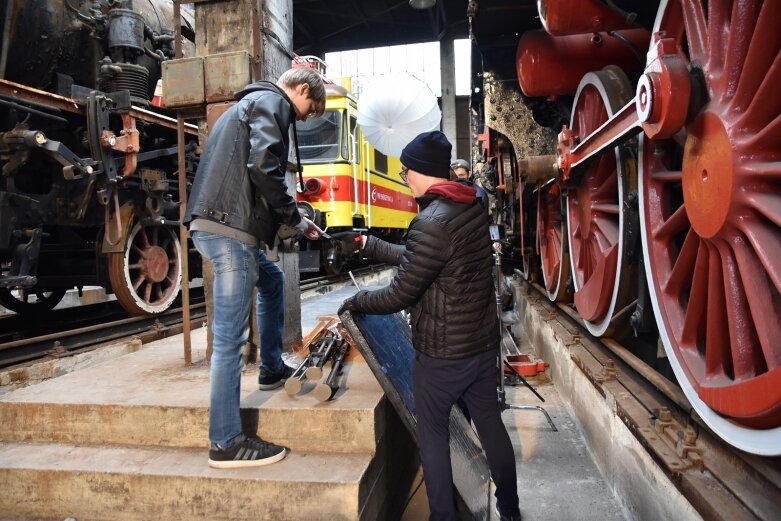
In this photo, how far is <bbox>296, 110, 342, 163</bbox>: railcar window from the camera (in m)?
9.28

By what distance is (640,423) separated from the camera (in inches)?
80.4

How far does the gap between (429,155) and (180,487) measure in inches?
61.8

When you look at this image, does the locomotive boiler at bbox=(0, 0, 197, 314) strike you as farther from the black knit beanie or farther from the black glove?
the black knit beanie

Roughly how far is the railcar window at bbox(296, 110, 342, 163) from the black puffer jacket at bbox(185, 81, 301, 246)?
7.33 metres

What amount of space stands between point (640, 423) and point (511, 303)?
546 cm

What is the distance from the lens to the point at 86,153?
475 centimetres

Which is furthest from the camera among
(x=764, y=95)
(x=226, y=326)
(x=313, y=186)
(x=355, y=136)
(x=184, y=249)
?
(x=355, y=136)

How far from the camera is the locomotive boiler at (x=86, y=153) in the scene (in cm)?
386

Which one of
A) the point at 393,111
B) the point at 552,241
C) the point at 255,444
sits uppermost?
the point at 393,111

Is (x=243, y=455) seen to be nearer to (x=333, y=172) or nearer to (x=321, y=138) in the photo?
(x=333, y=172)

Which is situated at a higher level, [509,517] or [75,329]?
[75,329]

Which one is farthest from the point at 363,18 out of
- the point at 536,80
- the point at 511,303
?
the point at 536,80

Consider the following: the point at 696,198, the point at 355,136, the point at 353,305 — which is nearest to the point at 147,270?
the point at 353,305

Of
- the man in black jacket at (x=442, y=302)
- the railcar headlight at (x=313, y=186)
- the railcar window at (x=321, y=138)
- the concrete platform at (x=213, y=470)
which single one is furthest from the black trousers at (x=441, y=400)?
the railcar window at (x=321, y=138)
